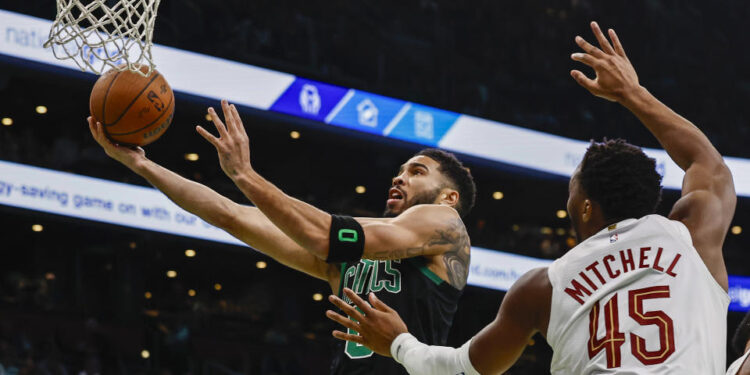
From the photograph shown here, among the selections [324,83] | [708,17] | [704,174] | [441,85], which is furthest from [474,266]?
[704,174]

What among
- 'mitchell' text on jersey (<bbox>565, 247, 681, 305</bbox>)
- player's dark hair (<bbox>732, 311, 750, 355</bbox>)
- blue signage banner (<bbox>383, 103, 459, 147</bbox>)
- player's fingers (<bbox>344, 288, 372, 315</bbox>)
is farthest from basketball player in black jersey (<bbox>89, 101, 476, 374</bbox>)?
blue signage banner (<bbox>383, 103, 459, 147</bbox>)

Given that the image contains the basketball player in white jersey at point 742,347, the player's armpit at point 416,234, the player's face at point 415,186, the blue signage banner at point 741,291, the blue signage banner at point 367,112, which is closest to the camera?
the player's armpit at point 416,234

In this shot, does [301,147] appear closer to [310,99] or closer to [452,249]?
[310,99]

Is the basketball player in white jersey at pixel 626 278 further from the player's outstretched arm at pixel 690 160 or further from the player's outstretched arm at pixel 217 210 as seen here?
the player's outstretched arm at pixel 217 210

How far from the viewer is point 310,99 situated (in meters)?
12.8

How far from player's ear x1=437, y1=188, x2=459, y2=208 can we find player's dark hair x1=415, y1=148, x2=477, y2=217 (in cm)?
2

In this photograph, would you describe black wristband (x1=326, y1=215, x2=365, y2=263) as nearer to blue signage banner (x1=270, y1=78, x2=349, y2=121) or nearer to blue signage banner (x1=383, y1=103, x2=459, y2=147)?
blue signage banner (x1=270, y1=78, x2=349, y2=121)

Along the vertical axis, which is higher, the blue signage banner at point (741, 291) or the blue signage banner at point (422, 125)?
the blue signage banner at point (741, 291)

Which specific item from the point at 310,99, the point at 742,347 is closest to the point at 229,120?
the point at 742,347

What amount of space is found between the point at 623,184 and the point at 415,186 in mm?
1533

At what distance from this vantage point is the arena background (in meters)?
12.0

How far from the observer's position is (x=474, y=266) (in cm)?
1459

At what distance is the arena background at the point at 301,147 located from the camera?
1203 centimetres

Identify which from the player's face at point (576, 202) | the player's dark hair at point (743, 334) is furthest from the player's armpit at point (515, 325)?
the player's dark hair at point (743, 334)
